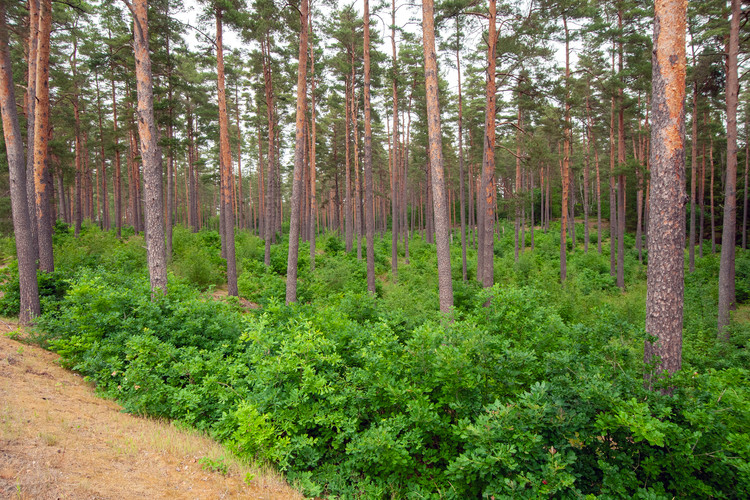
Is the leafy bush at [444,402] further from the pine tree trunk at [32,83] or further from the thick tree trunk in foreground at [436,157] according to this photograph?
the pine tree trunk at [32,83]

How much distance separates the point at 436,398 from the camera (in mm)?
4246

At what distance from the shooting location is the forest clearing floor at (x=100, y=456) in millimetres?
3252

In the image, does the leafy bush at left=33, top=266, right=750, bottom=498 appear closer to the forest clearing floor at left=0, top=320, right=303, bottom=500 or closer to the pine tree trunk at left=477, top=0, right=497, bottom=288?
the forest clearing floor at left=0, top=320, right=303, bottom=500

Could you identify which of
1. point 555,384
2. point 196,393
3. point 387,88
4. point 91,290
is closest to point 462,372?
point 555,384

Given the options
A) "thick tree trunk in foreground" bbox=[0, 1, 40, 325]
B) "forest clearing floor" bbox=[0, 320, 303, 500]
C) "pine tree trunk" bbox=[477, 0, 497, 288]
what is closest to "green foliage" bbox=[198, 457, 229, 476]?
"forest clearing floor" bbox=[0, 320, 303, 500]

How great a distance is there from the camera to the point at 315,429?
464 cm

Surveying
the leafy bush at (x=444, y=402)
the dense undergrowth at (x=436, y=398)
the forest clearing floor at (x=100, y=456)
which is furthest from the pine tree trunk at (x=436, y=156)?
the forest clearing floor at (x=100, y=456)

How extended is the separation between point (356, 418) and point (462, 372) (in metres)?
1.41

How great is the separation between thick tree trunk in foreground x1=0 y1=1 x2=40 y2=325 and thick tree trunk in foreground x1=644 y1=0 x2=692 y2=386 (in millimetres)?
11782

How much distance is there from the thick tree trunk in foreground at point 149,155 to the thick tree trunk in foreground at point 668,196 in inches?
374

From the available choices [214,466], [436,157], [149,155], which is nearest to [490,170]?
[436,157]

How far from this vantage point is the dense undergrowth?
300 centimetres

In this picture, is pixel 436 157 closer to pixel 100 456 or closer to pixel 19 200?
pixel 100 456

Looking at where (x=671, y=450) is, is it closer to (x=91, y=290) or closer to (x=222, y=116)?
(x=91, y=290)
